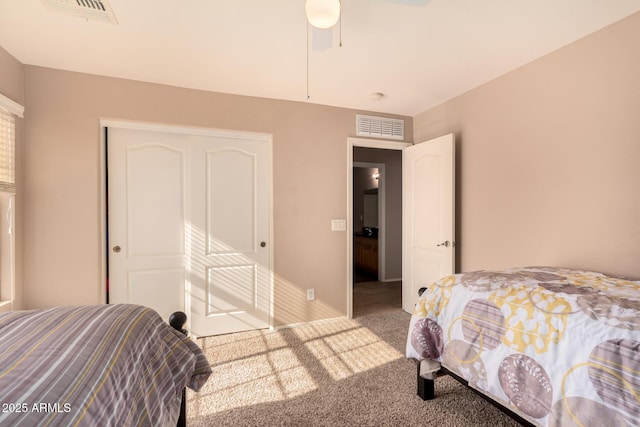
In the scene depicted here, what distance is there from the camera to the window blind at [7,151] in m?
2.20

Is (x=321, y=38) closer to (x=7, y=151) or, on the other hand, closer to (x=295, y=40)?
(x=295, y=40)

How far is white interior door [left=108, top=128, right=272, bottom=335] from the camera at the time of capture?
2752 millimetres

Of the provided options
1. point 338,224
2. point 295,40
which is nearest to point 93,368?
point 295,40

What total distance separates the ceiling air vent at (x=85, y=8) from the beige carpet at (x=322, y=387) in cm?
246

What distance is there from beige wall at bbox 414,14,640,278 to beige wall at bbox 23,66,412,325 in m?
1.36

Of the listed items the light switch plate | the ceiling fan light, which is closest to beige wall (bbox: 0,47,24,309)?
the ceiling fan light

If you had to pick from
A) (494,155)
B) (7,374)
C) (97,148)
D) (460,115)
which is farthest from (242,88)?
(7,374)

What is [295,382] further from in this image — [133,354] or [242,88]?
[242,88]

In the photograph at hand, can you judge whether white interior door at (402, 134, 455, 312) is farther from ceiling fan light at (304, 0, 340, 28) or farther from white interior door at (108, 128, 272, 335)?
ceiling fan light at (304, 0, 340, 28)

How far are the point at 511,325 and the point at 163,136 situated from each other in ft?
9.95

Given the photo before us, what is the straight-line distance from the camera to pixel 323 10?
134cm

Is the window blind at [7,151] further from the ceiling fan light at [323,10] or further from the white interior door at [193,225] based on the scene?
the ceiling fan light at [323,10]

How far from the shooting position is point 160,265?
285cm

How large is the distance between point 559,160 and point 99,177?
3717 millimetres
